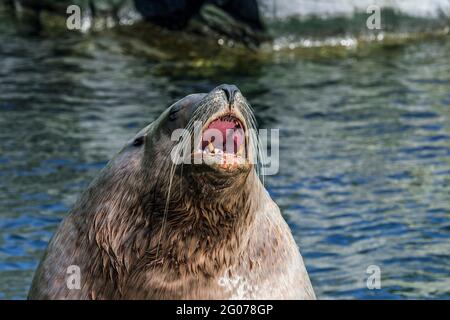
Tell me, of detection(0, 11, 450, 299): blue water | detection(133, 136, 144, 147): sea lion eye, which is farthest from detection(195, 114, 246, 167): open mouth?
detection(0, 11, 450, 299): blue water

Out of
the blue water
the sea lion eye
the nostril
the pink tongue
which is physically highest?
the nostril

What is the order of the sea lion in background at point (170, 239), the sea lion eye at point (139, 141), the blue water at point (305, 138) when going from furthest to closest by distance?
the blue water at point (305, 138), the sea lion eye at point (139, 141), the sea lion in background at point (170, 239)

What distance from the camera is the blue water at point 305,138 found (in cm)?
916

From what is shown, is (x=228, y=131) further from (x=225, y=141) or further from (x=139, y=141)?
(x=139, y=141)

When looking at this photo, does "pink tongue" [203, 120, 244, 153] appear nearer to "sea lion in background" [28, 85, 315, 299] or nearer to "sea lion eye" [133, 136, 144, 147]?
"sea lion in background" [28, 85, 315, 299]

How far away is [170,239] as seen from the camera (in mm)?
5355

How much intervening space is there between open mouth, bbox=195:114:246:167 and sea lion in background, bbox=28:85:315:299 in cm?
10

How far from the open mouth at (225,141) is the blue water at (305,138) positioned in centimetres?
344

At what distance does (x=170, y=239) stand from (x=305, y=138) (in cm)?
692

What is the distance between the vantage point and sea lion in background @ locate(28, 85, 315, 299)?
17.4ft

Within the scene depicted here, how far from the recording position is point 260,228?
5.52 m

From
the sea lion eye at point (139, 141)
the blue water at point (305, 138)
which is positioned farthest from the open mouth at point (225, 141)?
the blue water at point (305, 138)

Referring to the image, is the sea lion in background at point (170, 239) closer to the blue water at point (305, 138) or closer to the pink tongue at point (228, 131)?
the pink tongue at point (228, 131)
